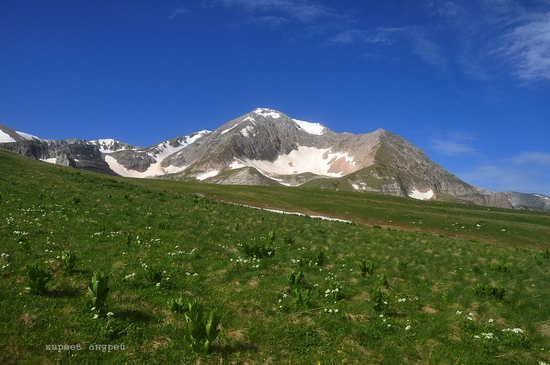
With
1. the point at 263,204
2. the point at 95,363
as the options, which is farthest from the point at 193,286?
the point at 263,204

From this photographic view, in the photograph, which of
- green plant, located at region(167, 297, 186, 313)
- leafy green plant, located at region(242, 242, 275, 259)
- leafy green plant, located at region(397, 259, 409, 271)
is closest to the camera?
green plant, located at region(167, 297, 186, 313)

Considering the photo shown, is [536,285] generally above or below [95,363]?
above

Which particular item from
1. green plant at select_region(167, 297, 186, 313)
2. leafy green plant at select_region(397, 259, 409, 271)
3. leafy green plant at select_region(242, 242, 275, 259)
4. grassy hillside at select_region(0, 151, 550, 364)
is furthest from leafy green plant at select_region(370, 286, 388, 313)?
leafy green plant at select_region(242, 242, 275, 259)

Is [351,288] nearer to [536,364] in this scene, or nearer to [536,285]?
[536,364]

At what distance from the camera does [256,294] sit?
1684 centimetres

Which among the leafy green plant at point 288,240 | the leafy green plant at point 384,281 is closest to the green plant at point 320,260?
the leafy green plant at point 384,281

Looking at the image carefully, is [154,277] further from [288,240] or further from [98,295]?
[288,240]

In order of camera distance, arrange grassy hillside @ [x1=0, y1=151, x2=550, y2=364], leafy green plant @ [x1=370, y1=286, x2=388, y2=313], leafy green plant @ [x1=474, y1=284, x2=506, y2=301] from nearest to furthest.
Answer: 1. grassy hillside @ [x1=0, y1=151, x2=550, y2=364]
2. leafy green plant @ [x1=370, y1=286, x2=388, y2=313]
3. leafy green plant @ [x1=474, y1=284, x2=506, y2=301]

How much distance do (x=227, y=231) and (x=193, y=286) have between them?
1251 cm

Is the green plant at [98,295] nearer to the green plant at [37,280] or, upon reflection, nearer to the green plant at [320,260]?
the green plant at [37,280]

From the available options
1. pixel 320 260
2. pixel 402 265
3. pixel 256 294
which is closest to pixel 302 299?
pixel 256 294

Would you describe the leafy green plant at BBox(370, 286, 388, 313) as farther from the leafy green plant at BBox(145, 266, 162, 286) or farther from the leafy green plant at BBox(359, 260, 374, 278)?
the leafy green plant at BBox(145, 266, 162, 286)

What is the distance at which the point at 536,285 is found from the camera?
2195 centimetres

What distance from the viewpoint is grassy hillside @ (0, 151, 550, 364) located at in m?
12.3
